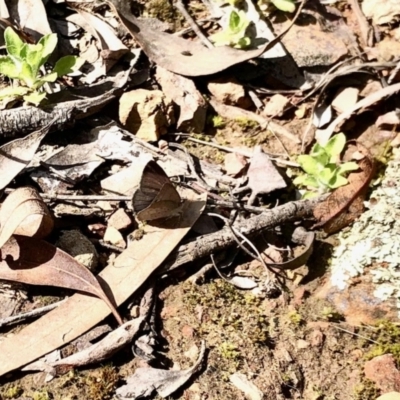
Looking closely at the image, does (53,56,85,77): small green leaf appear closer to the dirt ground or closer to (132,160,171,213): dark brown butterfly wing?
(132,160,171,213): dark brown butterfly wing

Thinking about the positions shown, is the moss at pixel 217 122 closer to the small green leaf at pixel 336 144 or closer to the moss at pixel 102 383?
the small green leaf at pixel 336 144

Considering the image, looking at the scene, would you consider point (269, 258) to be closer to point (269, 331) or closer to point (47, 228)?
point (269, 331)

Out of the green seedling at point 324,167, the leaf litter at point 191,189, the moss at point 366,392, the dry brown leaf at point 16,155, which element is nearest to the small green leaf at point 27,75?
the leaf litter at point 191,189

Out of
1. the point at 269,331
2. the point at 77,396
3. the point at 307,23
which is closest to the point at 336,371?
the point at 269,331

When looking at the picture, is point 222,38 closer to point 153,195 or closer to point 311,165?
point 311,165

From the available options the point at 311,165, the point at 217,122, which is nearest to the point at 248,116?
the point at 217,122

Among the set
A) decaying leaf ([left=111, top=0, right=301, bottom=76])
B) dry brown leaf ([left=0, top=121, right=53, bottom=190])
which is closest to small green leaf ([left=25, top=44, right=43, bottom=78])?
dry brown leaf ([left=0, top=121, right=53, bottom=190])
